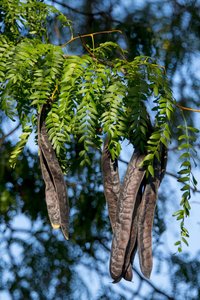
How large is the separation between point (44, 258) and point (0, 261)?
0.64 feet

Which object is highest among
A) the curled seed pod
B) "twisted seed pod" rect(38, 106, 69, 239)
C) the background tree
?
the background tree

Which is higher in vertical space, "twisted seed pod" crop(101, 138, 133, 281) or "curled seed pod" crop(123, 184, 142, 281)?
"twisted seed pod" crop(101, 138, 133, 281)

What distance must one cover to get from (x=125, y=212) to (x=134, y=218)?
0.04 metres

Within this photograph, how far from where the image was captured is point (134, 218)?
239 cm

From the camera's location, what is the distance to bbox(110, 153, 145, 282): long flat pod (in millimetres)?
2355

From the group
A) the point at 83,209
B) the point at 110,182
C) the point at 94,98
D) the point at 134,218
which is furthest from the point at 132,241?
the point at 83,209

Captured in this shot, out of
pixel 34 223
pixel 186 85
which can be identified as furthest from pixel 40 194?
pixel 186 85

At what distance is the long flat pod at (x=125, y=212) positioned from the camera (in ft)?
7.73

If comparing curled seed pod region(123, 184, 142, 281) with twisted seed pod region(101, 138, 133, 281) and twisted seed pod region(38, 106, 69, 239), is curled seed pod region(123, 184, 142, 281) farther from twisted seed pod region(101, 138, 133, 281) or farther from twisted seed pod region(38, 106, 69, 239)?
twisted seed pod region(38, 106, 69, 239)

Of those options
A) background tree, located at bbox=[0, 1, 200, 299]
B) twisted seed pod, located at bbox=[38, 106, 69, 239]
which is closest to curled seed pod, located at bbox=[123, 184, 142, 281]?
twisted seed pod, located at bbox=[38, 106, 69, 239]

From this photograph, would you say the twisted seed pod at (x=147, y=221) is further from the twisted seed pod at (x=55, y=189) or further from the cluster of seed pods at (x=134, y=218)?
the twisted seed pod at (x=55, y=189)

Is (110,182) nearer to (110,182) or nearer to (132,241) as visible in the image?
(110,182)

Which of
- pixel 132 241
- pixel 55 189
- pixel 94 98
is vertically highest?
pixel 94 98

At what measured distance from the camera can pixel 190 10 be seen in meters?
4.49
